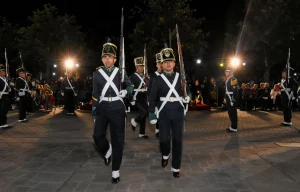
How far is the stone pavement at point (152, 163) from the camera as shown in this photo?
17.9ft

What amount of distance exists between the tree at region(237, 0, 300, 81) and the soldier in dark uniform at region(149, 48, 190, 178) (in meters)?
29.3

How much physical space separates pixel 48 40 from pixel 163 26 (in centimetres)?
1858

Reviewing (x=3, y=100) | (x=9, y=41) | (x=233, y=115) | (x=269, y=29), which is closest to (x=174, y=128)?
(x=233, y=115)

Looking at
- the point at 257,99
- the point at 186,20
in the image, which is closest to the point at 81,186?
the point at 257,99

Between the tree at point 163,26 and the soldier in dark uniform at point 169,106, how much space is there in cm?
2157

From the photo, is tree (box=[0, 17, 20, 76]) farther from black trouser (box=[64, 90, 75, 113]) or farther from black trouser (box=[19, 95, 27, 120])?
black trouser (box=[19, 95, 27, 120])

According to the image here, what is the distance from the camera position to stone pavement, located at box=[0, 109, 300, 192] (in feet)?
17.9

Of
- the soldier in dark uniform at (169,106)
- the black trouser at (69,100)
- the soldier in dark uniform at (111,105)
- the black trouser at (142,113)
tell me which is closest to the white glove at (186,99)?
the soldier in dark uniform at (169,106)

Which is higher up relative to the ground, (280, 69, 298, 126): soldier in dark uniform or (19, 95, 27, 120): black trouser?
(280, 69, 298, 126): soldier in dark uniform

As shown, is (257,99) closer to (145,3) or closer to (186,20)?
(186,20)

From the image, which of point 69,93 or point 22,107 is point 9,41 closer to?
point 69,93

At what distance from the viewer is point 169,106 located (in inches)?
233

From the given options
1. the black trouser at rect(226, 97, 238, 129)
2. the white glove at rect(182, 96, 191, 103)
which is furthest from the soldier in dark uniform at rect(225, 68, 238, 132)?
the white glove at rect(182, 96, 191, 103)

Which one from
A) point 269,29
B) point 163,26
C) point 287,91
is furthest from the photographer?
point 269,29
